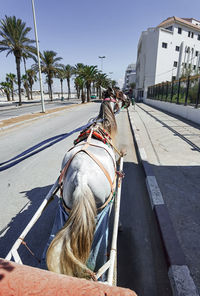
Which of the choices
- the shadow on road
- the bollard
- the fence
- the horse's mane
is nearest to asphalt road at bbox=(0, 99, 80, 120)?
the shadow on road

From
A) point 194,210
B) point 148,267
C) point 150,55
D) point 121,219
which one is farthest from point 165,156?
point 150,55

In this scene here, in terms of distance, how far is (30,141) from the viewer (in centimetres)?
779

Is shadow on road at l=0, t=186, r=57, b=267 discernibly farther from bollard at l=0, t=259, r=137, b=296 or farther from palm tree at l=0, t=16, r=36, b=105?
palm tree at l=0, t=16, r=36, b=105

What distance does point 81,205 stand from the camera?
140cm

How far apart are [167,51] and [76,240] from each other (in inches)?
1961

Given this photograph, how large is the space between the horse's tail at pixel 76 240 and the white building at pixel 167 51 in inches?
1601

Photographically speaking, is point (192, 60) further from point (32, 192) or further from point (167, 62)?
point (32, 192)

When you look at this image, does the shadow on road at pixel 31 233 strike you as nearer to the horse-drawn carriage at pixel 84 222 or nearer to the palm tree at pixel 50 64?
the horse-drawn carriage at pixel 84 222

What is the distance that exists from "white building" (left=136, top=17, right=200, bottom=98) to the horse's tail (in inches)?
1601

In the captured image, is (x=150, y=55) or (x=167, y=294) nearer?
(x=167, y=294)

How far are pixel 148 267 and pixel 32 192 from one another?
2762mm

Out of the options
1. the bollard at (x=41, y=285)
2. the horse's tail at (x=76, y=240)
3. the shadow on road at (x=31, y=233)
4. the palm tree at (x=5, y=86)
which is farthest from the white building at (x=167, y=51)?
the bollard at (x=41, y=285)

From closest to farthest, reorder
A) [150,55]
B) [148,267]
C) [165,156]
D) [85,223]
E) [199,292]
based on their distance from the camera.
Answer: [85,223]
[199,292]
[148,267]
[165,156]
[150,55]

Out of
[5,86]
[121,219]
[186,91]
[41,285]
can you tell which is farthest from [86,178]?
[5,86]
